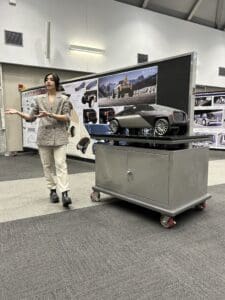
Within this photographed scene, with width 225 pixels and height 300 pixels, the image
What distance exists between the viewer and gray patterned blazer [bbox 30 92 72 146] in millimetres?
2545

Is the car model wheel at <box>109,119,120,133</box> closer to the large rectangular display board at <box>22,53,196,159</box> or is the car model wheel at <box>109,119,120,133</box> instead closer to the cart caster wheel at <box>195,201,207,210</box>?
the large rectangular display board at <box>22,53,196,159</box>

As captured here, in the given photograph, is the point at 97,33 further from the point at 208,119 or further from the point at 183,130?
the point at 183,130

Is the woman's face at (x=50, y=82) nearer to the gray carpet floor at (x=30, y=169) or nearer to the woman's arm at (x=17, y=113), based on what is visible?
the woman's arm at (x=17, y=113)

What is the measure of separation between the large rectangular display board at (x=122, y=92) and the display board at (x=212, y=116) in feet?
11.3

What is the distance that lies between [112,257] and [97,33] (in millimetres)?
7263

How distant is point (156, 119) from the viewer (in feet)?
7.63

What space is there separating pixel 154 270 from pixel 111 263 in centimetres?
27

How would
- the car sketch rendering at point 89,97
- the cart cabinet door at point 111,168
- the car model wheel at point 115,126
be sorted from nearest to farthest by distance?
the cart cabinet door at point 111,168 → the car model wheel at point 115,126 → the car sketch rendering at point 89,97

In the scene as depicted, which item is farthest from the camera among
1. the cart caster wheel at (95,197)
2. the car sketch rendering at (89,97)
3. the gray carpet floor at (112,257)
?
the car sketch rendering at (89,97)

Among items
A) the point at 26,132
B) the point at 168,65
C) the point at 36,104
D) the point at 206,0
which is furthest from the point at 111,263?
the point at 206,0

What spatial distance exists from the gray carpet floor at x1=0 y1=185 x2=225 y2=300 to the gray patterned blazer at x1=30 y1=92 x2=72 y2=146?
0.75 metres

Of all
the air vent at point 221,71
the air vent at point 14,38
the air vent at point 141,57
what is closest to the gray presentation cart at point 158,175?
the air vent at point 14,38

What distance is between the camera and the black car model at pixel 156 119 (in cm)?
226

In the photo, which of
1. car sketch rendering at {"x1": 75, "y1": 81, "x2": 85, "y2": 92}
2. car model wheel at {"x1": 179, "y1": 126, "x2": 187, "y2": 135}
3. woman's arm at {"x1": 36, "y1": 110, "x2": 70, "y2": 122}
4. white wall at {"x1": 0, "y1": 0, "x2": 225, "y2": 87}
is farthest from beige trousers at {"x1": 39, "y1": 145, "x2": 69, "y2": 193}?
white wall at {"x1": 0, "y1": 0, "x2": 225, "y2": 87}
